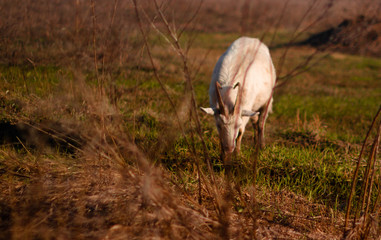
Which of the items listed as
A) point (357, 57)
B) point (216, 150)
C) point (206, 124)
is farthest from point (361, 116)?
point (357, 57)

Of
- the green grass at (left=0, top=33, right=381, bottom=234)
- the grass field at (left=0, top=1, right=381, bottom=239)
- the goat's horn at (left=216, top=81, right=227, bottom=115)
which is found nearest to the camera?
the grass field at (left=0, top=1, right=381, bottom=239)

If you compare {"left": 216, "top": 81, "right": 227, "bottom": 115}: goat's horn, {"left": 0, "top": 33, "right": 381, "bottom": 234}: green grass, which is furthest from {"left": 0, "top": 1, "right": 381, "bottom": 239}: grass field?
{"left": 216, "top": 81, "right": 227, "bottom": 115}: goat's horn

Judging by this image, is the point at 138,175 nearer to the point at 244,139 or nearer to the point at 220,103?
the point at 220,103

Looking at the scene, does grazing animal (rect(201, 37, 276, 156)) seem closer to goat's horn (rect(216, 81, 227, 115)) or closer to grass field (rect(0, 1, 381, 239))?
goat's horn (rect(216, 81, 227, 115))

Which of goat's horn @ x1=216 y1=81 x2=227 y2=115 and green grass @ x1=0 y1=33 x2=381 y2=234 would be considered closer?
green grass @ x1=0 y1=33 x2=381 y2=234

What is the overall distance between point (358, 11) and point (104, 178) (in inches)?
81.0

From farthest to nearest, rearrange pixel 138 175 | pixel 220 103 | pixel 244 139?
pixel 244 139
pixel 220 103
pixel 138 175

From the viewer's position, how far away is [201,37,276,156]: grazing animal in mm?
3105

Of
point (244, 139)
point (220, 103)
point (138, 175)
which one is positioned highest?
point (220, 103)

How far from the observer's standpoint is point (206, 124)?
4.60 metres

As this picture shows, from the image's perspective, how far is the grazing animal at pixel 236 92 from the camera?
10.2ft

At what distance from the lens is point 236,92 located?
3410mm

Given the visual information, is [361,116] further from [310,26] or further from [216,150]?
[310,26]

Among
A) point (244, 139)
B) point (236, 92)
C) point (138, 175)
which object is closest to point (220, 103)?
point (236, 92)
